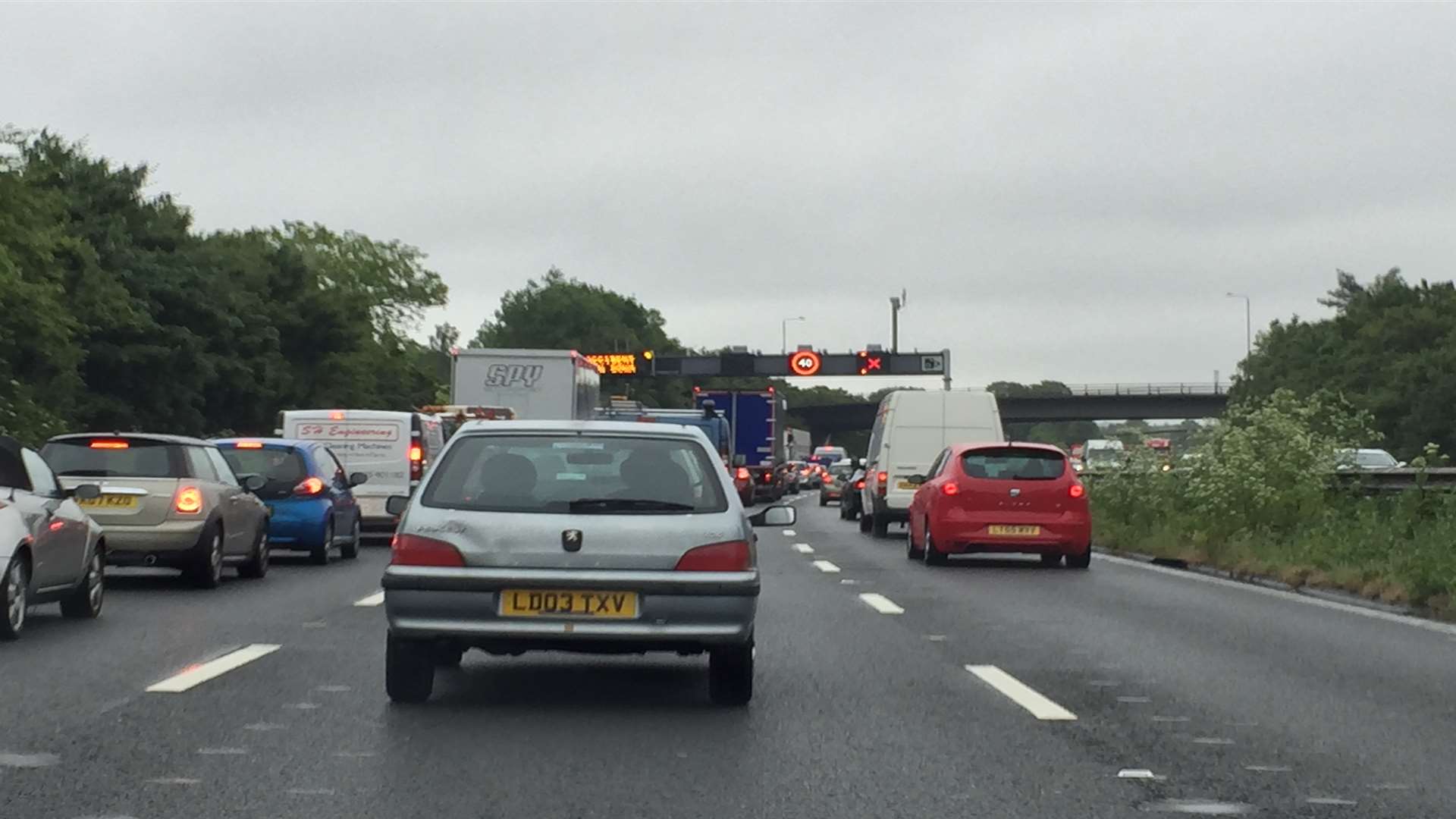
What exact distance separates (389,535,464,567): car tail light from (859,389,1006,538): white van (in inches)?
982

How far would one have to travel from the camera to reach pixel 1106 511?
35500 millimetres

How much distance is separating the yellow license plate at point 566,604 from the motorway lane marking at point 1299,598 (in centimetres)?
775

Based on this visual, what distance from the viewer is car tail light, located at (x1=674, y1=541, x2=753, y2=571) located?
10.1m

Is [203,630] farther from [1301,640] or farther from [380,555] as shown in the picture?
[380,555]

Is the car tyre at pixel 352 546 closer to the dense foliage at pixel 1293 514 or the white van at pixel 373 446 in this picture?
the white van at pixel 373 446

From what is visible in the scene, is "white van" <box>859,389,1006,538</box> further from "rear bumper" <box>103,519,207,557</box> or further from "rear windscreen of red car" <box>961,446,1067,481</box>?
"rear bumper" <box>103,519,207,557</box>

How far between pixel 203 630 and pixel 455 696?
4571mm

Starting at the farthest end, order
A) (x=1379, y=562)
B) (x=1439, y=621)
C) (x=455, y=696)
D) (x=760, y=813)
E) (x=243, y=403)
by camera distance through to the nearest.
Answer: (x=243, y=403) → (x=1379, y=562) → (x=1439, y=621) → (x=455, y=696) → (x=760, y=813)

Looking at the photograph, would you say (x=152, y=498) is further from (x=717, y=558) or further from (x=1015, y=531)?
(x=717, y=558)

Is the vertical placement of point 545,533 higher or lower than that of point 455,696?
higher

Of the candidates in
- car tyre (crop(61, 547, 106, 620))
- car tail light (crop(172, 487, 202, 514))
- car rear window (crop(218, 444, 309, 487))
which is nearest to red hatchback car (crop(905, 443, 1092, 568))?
car rear window (crop(218, 444, 309, 487))

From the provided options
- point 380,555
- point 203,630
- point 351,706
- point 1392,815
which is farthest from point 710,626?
point 380,555

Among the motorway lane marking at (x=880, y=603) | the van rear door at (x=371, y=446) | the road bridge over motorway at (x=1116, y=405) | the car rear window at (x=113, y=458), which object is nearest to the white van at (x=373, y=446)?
the van rear door at (x=371, y=446)

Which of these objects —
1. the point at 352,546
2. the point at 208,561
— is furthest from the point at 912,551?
the point at 208,561
